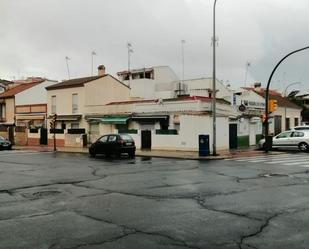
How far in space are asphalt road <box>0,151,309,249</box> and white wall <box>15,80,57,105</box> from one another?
34.5m

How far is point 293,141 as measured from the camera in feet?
105

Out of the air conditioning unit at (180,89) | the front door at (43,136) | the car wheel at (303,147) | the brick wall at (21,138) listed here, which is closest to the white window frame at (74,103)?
the front door at (43,136)

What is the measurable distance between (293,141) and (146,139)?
10.8 m

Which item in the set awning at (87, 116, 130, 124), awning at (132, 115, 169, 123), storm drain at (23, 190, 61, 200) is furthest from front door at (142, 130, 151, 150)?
storm drain at (23, 190, 61, 200)

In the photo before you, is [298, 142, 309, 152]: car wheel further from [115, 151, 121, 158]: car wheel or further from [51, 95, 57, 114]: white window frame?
[51, 95, 57, 114]: white window frame

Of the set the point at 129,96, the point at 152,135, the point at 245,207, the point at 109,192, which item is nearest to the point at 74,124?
the point at 129,96

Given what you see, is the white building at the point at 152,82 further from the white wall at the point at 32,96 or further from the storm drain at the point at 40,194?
the storm drain at the point at 40,194

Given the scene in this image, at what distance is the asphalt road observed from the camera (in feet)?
23.3

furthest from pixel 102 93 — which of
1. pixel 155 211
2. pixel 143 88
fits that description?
pixel 155 211

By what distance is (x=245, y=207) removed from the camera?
32.8ft

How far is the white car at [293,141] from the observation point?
31469 millimetres

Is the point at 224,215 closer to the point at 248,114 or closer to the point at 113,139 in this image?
the point at 113,139

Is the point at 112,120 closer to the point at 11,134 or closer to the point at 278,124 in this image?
the point at 11,134

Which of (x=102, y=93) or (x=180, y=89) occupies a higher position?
(x=180, y=89)
